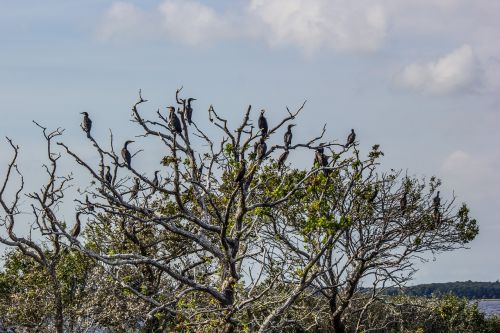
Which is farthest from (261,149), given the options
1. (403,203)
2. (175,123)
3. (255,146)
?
(403,203)

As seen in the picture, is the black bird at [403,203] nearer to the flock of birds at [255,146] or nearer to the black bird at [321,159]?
the flock of birds at [255,146]

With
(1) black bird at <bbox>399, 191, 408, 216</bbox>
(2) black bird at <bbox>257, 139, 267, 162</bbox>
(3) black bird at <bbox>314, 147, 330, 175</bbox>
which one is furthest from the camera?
(1) black bird at <bbox>399, 191, 408, 216</bbox>

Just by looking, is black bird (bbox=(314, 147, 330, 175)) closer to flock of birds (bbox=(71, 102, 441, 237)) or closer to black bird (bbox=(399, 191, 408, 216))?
flock of birds (bbox=(71, 102, 441, 237))

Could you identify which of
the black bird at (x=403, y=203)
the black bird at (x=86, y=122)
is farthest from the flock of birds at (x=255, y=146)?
the black bird at (x=403, y=203)

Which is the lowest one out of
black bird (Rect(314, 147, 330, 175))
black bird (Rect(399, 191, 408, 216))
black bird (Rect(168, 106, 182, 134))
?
black bird (Rect(314, 147, 330, 175))

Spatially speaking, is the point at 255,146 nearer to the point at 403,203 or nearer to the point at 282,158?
the point at 282,158

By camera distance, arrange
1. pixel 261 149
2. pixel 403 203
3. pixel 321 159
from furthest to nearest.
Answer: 1. pixel 403 203
2. pixel 321 159
3. pixel 261 149

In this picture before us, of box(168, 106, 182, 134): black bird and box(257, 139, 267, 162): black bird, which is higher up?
box(168, 106, 182, 134): black bird

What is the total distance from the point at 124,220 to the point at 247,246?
416cm

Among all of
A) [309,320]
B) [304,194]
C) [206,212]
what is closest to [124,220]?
→ [206,212]

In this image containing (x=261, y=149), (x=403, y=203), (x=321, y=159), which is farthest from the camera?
(x=403, y=203)

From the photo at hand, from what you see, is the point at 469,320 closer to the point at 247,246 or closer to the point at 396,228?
the point at 396,228

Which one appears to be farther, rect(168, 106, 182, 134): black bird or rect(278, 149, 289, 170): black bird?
rect(278, 149, 289, 170): black bird

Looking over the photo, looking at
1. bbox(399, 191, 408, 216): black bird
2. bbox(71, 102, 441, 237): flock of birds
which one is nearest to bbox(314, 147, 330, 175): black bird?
bbox(71, 102, 441, 237): flock of birds
